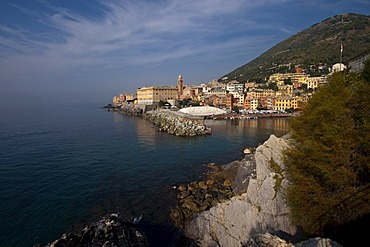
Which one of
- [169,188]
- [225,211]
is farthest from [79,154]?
[225,211]

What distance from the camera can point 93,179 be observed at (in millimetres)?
17203

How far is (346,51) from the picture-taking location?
3226 inches

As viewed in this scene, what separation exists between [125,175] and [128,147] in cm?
978

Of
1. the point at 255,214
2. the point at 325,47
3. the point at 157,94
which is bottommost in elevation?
the point at 255,214

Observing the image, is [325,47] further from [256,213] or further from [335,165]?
[335,165]

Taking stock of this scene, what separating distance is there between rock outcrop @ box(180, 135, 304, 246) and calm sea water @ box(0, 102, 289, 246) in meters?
1.65

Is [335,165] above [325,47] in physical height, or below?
below

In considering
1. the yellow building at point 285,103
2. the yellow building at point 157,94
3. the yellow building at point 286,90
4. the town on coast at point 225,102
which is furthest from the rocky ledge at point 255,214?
the yellow building at point 286,90

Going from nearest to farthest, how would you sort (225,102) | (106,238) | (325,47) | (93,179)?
(106,238) → (93,179) → (225,102) → (325,47)

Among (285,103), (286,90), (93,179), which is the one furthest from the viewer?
(286,90)

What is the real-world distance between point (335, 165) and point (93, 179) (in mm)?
15125

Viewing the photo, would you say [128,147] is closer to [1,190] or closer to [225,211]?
[1,190]

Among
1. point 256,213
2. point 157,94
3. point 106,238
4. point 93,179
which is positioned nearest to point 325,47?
point 157,94

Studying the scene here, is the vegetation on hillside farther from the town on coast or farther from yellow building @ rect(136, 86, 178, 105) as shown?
yellow building @ rect(136, 86, 178, 105)
